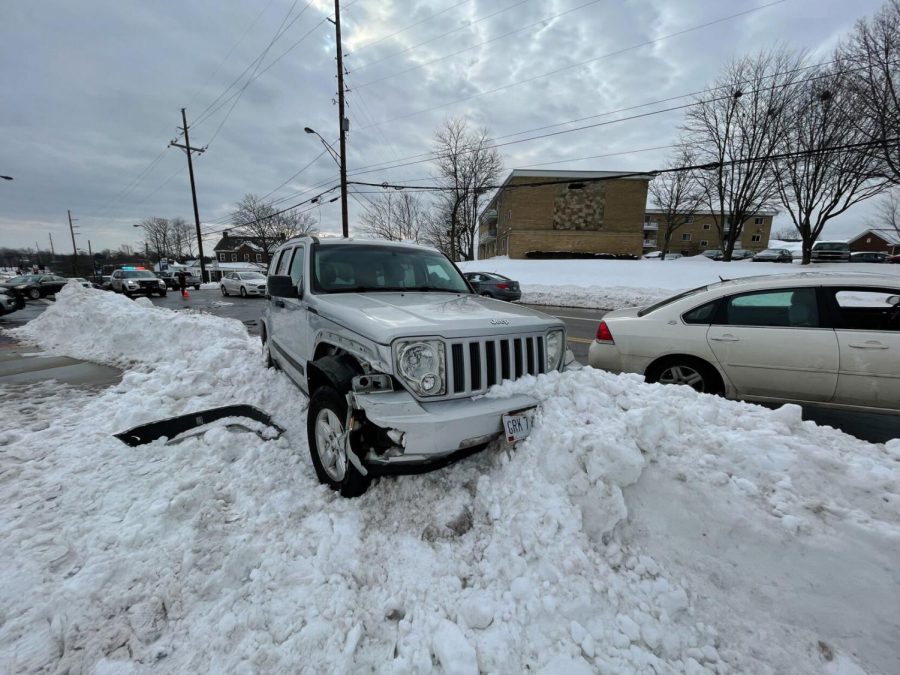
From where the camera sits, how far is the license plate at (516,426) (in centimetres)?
237

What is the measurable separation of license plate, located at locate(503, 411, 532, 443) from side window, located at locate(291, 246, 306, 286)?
2.60m

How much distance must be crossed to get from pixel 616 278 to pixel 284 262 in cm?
2253

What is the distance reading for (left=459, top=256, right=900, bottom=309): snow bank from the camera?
17828 mm

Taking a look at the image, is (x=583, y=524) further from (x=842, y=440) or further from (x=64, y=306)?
(x=64, y=306)

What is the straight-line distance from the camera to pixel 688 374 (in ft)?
13.9

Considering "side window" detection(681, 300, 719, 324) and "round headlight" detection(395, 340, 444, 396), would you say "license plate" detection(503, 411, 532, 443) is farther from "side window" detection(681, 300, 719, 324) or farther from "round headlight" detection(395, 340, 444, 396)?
"side window" detection(681, 300, 719, 324)

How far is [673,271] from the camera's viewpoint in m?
25.0

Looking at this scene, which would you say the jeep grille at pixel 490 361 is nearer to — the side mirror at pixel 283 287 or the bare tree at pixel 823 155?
the side mirror at pixel 283 287

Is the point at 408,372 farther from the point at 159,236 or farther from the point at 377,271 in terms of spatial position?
the point at 159,236

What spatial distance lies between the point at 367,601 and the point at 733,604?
68.1 inches

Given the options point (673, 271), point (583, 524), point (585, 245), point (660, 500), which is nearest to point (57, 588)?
point (583, 524)

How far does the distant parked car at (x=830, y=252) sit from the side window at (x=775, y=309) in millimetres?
37704

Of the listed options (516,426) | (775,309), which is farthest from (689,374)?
(516,426)

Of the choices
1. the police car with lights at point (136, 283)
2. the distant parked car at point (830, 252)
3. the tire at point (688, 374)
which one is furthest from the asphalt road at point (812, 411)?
the distant parked car at point (830, 252)
